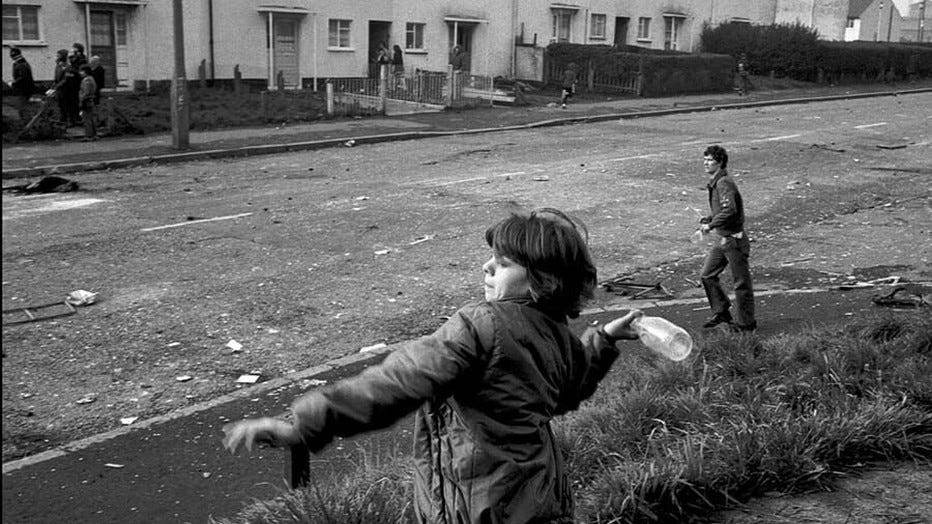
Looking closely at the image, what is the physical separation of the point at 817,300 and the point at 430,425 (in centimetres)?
698

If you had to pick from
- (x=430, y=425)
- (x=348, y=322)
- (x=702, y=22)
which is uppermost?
(x=702, y=22)

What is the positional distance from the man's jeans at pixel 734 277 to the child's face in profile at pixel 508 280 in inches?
224

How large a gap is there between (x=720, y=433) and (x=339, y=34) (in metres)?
30.4

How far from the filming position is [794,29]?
46.7 metres

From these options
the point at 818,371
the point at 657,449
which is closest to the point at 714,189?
the point at 818,371

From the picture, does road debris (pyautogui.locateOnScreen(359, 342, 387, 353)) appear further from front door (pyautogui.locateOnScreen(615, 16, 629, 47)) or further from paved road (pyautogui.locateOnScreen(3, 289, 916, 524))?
front door (pyautogui.locateOnScreen(615, 16, 629, 47))

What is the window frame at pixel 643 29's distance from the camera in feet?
148

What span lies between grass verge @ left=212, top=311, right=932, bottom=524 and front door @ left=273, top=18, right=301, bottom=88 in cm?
2736

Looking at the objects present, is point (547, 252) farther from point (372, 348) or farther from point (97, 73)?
point (97, 73)

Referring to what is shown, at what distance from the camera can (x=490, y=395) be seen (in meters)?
2.76

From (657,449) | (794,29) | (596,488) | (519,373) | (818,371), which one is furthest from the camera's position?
(794,29)

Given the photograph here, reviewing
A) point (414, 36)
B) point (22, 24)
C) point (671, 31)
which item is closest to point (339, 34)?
point (414, 36)

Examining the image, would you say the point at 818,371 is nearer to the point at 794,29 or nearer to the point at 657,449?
the point at 657,449

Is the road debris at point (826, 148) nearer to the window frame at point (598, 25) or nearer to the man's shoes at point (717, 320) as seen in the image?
the man's shoes at point (717, 320)
